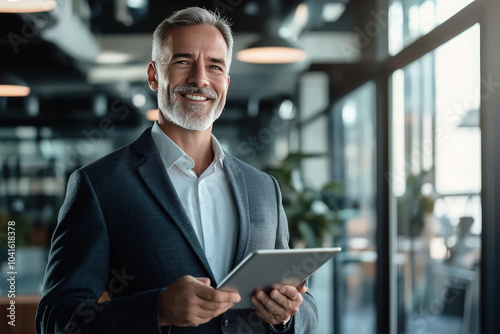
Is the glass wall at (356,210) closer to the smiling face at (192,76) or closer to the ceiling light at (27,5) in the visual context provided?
the ceiling light at (27,5)

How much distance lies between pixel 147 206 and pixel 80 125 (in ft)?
16.5

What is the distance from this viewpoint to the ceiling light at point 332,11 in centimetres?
566

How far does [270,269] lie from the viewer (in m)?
1.28

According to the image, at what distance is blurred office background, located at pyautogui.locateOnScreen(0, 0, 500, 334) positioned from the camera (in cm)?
361

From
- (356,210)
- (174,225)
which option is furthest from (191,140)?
(356,210)

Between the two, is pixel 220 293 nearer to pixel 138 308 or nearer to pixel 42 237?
pixel 138 308

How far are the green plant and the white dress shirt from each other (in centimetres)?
331

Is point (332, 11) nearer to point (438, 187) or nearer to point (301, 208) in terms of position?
point (301, 208)

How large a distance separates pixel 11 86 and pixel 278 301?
5.02 metres

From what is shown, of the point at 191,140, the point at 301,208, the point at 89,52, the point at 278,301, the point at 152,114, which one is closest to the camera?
the point at 278,301

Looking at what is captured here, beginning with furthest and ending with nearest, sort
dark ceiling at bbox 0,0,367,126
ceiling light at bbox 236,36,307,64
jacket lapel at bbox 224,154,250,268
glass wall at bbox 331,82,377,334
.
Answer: dark ceiling at bbox 0,0,367,126
glass wall at bbox 331,82,377,334
ceiling light at bbox 236,36,307,64
jacket lapel at bbox 224,154,250,268

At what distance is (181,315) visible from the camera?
1263 millimetres

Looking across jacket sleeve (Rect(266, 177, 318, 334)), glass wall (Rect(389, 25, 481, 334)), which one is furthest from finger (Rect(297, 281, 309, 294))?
glass wall (Rect(389, 25, 481, 334))

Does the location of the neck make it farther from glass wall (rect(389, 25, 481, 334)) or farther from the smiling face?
glass wall (rect(389, 25, 481, 334))
